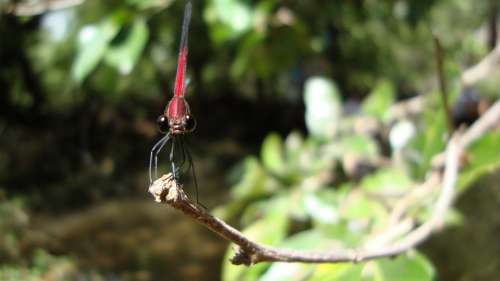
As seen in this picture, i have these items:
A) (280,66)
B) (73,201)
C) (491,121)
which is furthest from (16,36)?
(491,121)

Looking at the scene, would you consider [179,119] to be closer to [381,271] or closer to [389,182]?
[381,271]

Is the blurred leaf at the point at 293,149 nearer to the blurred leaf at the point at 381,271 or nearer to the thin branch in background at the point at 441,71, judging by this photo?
the thin branch in background at the point at 441,71

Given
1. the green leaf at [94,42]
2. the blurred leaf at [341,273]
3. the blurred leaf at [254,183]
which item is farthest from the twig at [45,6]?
the blurred leaf at [341,273]

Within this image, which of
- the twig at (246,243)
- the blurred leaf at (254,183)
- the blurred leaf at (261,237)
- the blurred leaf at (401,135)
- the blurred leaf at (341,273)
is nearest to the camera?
the twig at (246,243)

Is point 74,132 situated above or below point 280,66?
above

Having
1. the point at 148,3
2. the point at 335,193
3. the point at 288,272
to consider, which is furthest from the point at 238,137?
the point at 288,272

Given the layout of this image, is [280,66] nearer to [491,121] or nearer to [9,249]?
[491,121]

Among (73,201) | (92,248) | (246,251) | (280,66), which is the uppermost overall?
(73,201)
